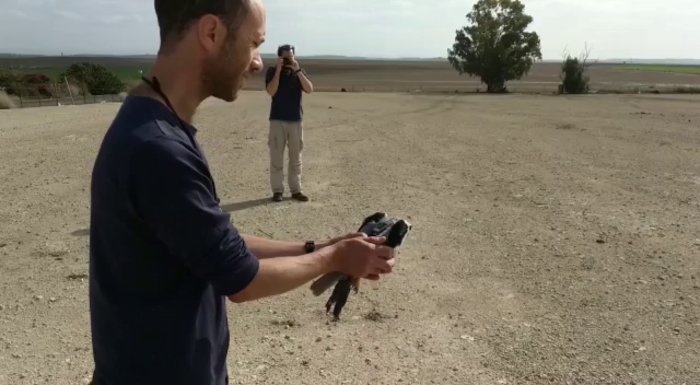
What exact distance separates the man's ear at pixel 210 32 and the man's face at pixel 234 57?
14mm

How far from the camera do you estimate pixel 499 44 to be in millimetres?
46000

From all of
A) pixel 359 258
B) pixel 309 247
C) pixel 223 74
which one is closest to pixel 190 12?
pixel 223 74

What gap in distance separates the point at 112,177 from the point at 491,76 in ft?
154

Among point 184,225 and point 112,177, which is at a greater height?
point 112,177

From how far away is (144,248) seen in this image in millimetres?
1541

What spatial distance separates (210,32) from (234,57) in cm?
10

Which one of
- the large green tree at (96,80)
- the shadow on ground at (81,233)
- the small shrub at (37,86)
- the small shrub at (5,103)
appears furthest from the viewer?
the large green tree at (96,80)

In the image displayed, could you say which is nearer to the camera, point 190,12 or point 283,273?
point 190,12

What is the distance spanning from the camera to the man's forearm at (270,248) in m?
2.12

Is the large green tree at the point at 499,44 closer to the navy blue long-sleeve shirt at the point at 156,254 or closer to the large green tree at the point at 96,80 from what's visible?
the large green tree at the point at 96,80

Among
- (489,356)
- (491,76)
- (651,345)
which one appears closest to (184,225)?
(489,356)

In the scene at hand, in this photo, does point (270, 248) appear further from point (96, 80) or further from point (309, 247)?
point (96, 80)

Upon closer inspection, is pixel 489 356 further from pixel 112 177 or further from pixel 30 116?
pixel 30 116

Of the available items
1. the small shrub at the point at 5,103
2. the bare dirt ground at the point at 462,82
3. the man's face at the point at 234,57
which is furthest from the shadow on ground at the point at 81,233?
the small shrub at the point at 5,103
